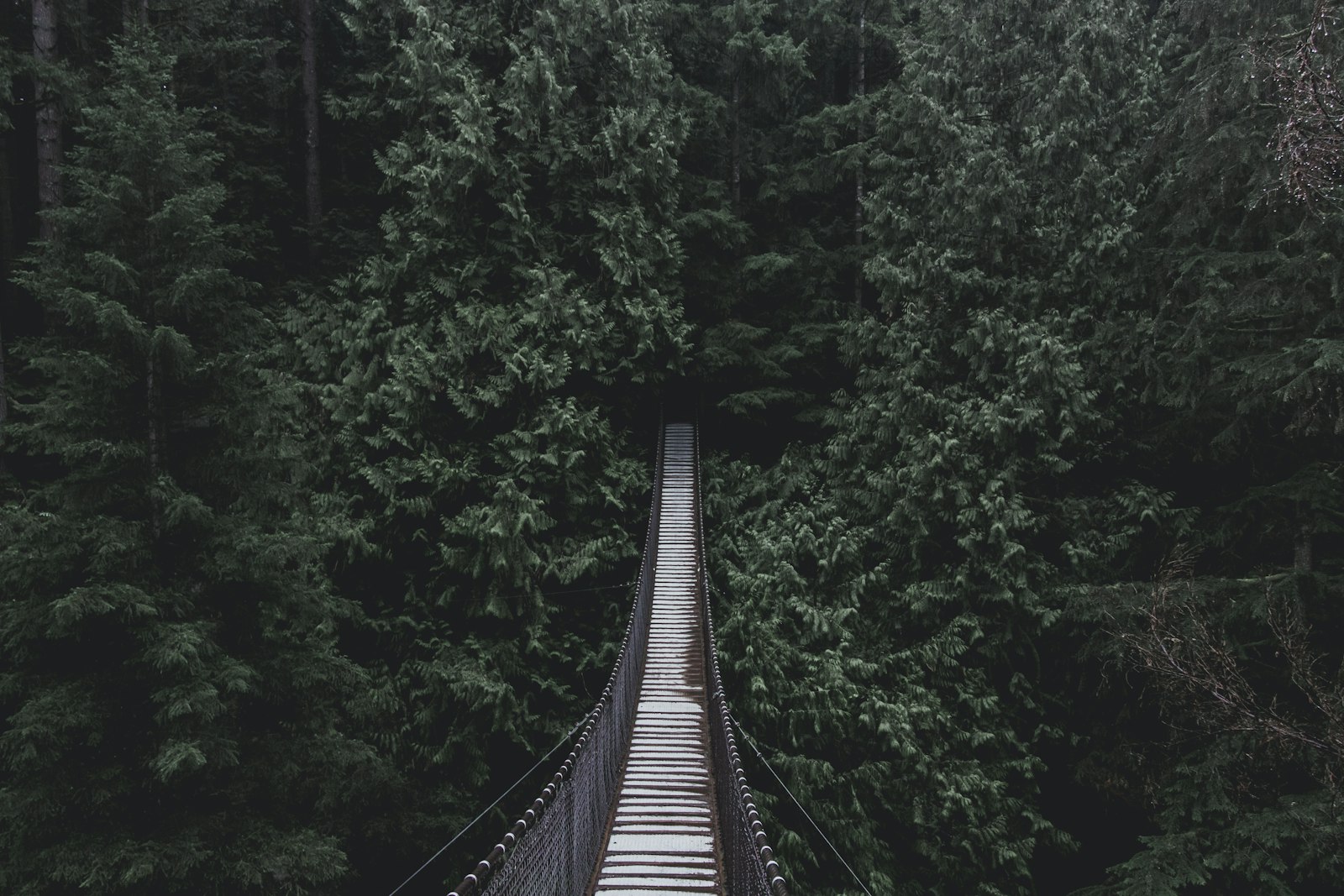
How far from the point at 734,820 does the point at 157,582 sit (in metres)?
5.76

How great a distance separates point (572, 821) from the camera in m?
6.07

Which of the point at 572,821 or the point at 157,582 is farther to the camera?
A: the point at 157,582

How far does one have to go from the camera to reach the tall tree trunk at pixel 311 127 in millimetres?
17500

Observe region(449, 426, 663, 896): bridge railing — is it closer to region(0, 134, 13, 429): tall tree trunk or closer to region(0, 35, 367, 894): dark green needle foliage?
region(0, 35, 367, 894): dark green needle foliage

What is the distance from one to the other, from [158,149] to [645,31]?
35.9 feet

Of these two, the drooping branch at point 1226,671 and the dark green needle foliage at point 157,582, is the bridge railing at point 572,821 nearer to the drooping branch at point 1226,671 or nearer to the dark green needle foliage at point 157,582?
the dark green needle foliage at point 157,582

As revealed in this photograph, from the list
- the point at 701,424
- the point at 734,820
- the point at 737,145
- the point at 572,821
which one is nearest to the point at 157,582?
the point at 572,821

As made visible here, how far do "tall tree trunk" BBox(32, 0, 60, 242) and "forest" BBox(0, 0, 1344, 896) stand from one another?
0.14m

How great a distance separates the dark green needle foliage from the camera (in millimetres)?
6980

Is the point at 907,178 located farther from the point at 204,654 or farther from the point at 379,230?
the point at 204,654

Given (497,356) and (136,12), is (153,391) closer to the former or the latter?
(497,356)

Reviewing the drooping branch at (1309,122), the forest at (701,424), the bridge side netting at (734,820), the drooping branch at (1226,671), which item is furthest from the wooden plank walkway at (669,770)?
the drooping branch at (1309,122)

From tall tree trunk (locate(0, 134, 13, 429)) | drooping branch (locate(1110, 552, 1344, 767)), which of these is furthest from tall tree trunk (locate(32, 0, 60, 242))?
drooping branch (locate(1110, 552, 1344, 767))

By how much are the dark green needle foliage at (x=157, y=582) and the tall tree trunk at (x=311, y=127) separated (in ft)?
28.0
